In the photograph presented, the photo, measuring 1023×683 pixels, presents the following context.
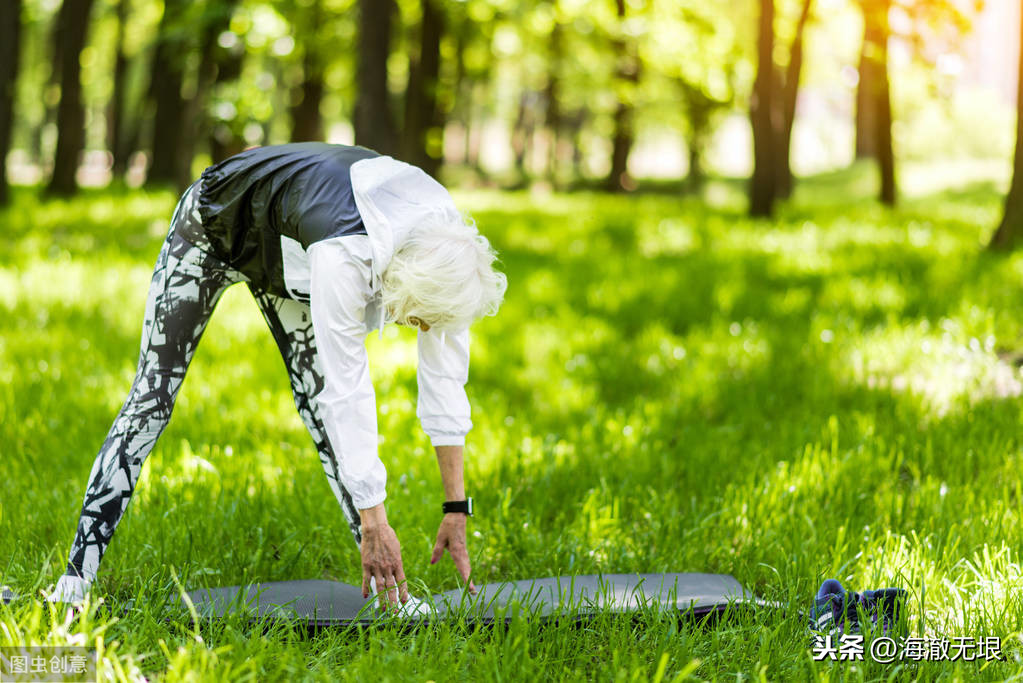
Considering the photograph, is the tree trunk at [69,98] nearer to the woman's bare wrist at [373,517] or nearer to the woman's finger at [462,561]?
the woman's finger at [462,561]

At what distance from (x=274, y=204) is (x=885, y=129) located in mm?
15922

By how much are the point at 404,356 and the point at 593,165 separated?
52.4 meters

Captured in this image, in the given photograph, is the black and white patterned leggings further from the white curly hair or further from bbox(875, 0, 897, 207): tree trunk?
bbox(875, 0, 897, 207): tree trunk

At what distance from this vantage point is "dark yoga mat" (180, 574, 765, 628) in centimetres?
310

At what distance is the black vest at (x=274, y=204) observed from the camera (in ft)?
A: 9.50

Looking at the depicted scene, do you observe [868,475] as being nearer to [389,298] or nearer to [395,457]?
[395,457]

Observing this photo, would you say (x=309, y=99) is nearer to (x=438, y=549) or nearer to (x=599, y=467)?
(x=599, y=467)

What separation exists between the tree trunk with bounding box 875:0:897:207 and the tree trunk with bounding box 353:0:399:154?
857 centimetres

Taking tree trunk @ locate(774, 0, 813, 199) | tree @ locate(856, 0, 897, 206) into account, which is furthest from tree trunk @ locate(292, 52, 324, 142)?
tree @ locate(856, 0, 897, 206)

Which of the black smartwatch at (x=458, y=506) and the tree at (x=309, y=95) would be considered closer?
Answer: the black smartwatch at (x=458, y=506)

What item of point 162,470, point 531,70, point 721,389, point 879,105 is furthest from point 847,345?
point 531,70

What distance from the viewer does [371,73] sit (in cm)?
1205

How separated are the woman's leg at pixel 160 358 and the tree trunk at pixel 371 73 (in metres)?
8.84

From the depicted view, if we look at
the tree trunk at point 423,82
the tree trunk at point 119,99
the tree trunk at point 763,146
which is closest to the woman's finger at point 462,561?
the tree trunk at point 763,146
